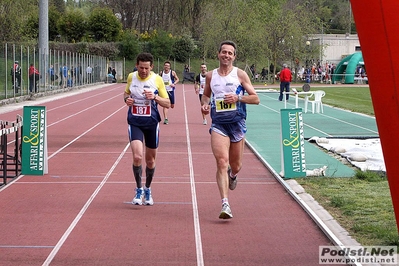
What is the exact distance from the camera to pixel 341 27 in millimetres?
108062

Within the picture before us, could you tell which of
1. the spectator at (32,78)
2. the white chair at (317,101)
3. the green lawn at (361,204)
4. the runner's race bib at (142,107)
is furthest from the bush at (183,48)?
the runner's race bib at (142,107)

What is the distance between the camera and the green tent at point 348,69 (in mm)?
62531

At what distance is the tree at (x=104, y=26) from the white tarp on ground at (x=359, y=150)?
212 feet

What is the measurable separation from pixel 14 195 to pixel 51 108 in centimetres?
2134

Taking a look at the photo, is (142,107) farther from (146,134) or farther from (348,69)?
(348,69)

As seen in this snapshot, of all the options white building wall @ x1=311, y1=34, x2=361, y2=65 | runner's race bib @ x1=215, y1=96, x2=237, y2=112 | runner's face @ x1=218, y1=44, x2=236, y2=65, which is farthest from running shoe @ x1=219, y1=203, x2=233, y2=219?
white building wall @ x1=311, y1=34, x2=361, y2=65

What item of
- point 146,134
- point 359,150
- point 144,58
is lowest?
point 359,150

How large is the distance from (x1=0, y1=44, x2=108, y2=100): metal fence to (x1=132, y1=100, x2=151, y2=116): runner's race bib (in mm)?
23044

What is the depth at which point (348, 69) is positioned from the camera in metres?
62.8

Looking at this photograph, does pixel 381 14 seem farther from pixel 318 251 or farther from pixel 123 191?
pixel 123 191

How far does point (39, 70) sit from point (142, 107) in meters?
33.5

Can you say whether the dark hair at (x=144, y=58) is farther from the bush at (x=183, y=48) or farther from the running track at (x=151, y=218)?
the bush at (x=183, y=48)

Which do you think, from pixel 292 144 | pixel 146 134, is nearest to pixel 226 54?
pixel 146 134

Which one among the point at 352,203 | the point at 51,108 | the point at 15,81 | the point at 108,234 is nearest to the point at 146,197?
the point at 108,234
